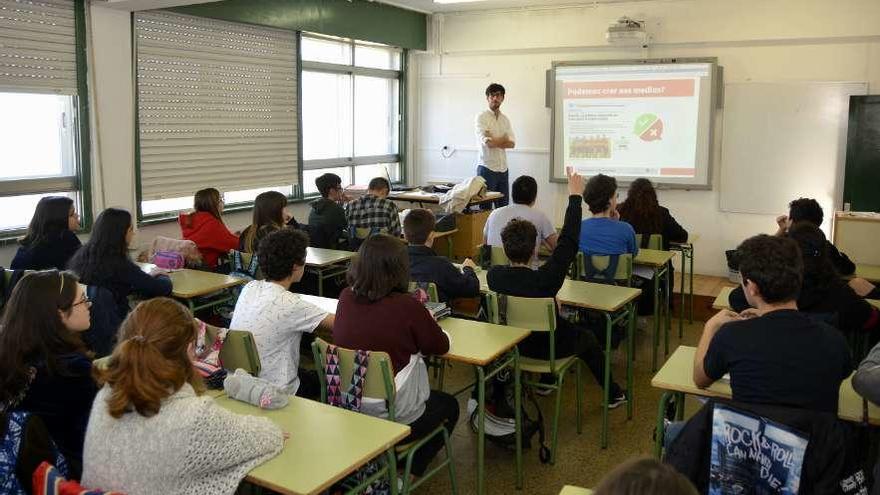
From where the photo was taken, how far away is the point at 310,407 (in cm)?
264

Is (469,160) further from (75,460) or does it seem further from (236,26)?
(75,460)

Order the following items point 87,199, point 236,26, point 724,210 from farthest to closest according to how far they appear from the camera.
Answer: point 724,210 < point 236,26 < point 87,199

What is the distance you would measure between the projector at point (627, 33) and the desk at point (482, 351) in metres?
5.12

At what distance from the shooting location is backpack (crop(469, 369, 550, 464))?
3.88 m

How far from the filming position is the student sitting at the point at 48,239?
14.6 ft

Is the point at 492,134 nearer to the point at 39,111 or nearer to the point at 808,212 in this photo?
the point at 808,212

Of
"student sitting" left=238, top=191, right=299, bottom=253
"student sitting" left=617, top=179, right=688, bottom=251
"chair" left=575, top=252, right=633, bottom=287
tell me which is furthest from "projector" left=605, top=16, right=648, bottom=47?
"student sitting" left=238, top=191, right=299, bottom=253

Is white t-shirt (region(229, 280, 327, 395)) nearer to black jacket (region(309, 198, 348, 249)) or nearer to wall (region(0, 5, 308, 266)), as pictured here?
black jacket (region(309, 198, 348, 249))

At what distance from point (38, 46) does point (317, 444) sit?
4.28m

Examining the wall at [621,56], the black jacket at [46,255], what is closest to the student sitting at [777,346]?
the black jacket at [46,255]

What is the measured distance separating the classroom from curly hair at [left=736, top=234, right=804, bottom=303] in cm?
1

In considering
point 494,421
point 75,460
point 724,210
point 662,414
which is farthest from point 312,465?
point 724,210

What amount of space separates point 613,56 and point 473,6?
1728 millimetres

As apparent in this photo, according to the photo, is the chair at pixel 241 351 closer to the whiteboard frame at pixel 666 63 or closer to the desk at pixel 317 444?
the desk at pixel 317 444
